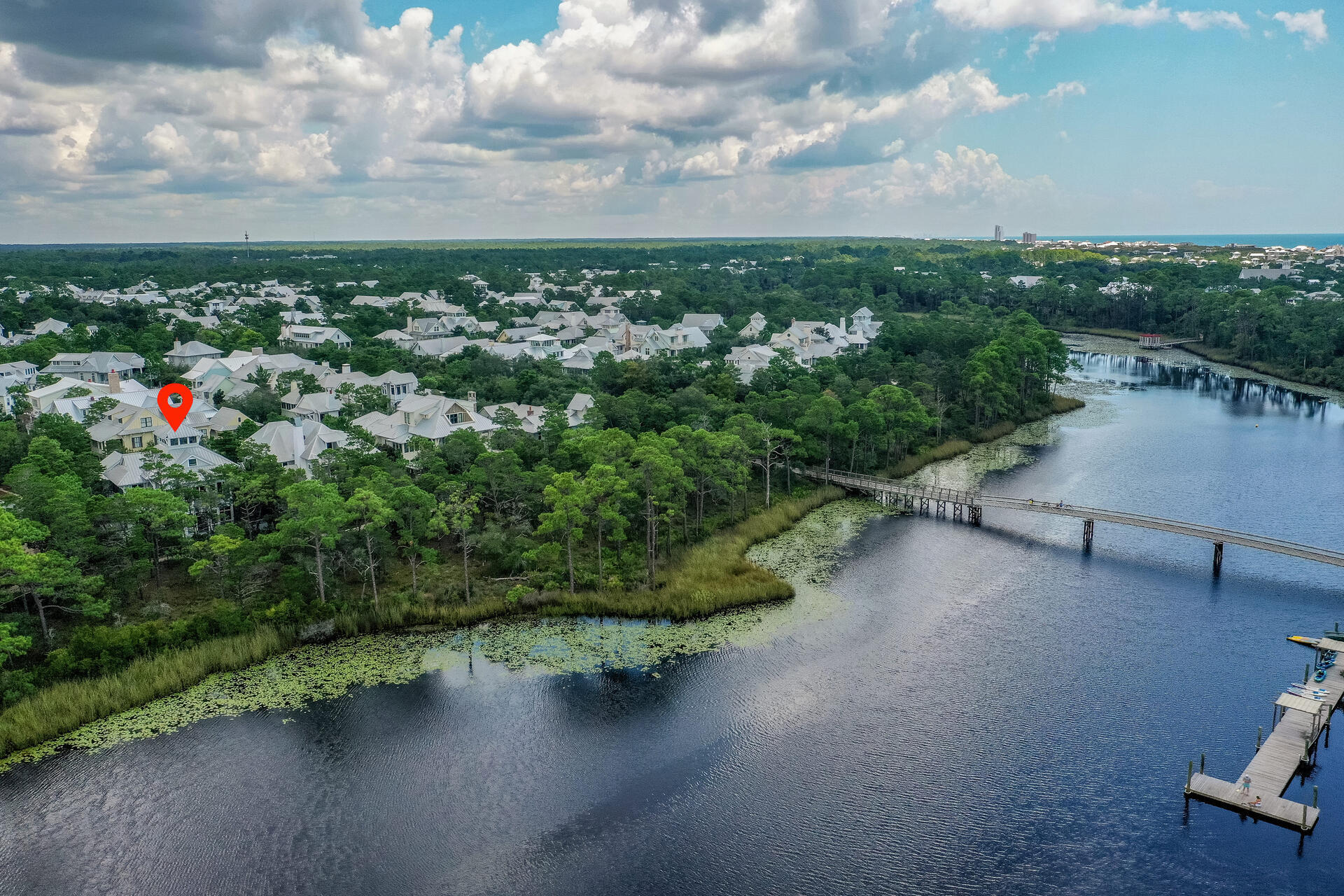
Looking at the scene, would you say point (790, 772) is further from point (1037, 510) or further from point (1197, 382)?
point (1197, 382)

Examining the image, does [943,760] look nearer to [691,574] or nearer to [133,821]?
[691,574]

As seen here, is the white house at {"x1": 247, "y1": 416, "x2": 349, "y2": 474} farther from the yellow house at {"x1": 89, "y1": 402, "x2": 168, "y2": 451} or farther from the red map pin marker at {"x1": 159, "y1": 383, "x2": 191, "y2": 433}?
the yellow house at {"x1": 89, "y1": 402, "x2": 168, "y2": 451}

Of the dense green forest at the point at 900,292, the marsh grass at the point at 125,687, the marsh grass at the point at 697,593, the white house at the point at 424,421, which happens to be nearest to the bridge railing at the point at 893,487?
the marsh grass at the point at 697,593

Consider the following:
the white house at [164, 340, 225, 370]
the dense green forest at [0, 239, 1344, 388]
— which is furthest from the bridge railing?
the white house at [164, 340, 225, 370]

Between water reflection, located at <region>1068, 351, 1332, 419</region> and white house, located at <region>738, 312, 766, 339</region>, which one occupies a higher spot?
white house, located at <region>738, 312, 766, 339</region>

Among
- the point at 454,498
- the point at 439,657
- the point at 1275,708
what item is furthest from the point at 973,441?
the point at 439,657

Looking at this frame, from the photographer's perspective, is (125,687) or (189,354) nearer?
(125,687)

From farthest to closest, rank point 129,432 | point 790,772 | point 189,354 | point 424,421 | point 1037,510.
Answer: point 189,354
point 424,421
point 129,432
point 1037,510
point 790,772
